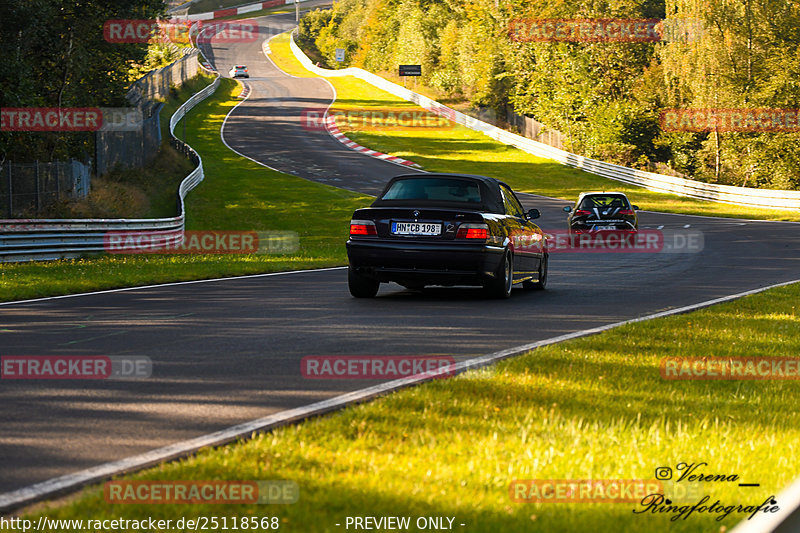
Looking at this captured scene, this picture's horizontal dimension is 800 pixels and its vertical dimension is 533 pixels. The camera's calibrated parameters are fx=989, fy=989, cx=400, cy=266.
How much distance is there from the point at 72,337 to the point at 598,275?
37.1 ft

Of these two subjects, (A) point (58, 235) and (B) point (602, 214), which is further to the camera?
(B) point (602, 214)

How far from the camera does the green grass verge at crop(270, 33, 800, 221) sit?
4541 cm

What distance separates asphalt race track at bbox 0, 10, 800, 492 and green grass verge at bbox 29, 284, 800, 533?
0.75m

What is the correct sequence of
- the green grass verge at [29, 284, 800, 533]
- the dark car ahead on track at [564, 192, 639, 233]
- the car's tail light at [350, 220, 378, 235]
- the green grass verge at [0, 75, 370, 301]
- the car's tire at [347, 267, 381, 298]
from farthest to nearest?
the dark car ahead on track at [564, 192, 639, 233] → the green grass verge at [0, 75, 370, 301] → the car's tire at [347, 267, 381, 298] → the car's tail light at [350, 220, 378, 235] → the green grass verge at [29, 284, 800, 533]

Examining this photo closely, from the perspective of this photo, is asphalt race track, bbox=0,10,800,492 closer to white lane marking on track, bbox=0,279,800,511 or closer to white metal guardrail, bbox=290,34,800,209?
white lane marking on track, bbox=0,279,800,511

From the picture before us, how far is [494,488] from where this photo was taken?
Answer: 463cm

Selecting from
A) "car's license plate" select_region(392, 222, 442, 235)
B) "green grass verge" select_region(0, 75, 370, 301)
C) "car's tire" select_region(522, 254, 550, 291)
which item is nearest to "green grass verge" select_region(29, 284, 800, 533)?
"car's license plate" select_region(392, 222, 442, 235)

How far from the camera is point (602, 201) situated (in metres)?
27.8

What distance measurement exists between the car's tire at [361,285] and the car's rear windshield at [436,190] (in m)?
1.14

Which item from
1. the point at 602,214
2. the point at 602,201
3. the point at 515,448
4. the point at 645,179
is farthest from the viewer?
the point at 645,179

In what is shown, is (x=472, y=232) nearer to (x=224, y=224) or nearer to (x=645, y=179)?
(x=224, y=224)

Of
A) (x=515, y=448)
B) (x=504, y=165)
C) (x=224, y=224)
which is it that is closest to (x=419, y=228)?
(x=515, y=448)

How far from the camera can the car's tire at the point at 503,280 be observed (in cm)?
1334

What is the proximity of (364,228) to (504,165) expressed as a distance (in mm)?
45333
